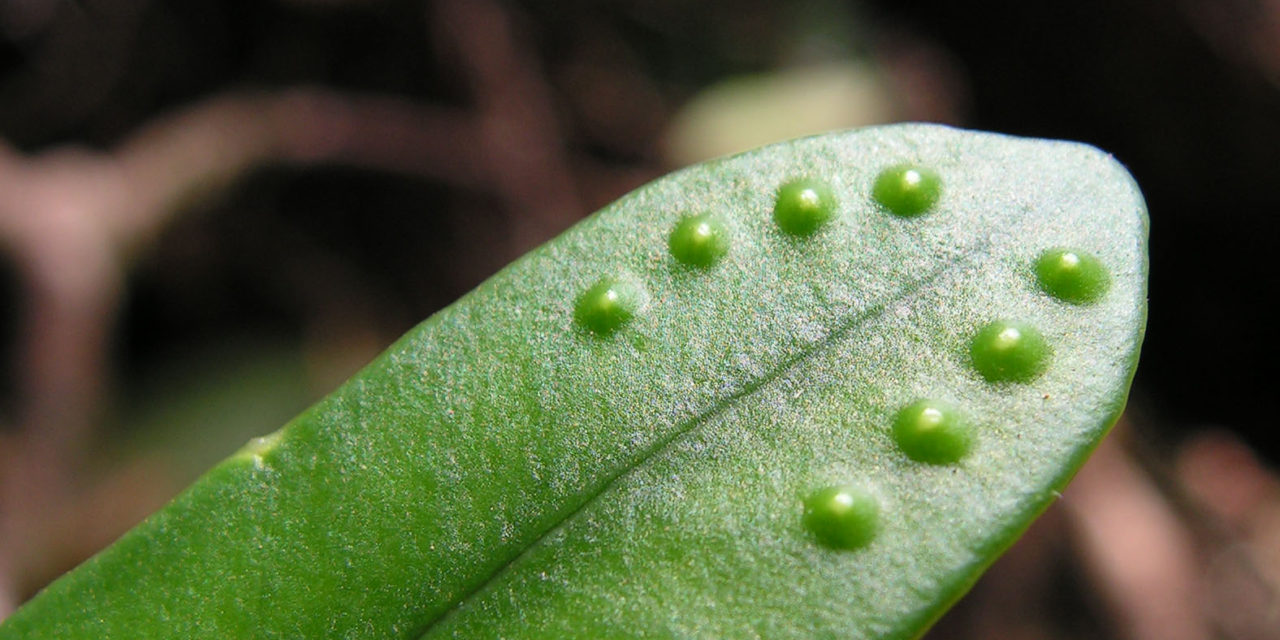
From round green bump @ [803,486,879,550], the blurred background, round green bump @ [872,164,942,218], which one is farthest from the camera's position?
the blurred background

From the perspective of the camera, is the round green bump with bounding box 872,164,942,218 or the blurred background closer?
the round green bump with bounding box 872,164,942,218

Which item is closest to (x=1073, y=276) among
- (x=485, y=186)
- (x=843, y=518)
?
(x=843, y=518)

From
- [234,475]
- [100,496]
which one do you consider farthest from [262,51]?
[234,475]

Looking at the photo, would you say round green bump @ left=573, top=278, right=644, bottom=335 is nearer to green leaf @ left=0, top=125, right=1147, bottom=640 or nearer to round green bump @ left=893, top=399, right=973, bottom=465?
green leaf @ left=0, top=125, right=1147, bottom=640

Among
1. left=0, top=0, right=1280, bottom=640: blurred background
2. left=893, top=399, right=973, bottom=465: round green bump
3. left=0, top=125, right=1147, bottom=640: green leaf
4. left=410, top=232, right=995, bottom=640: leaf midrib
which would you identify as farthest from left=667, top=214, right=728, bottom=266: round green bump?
left=0, top=0, right=1280, bottom=640: blurred background

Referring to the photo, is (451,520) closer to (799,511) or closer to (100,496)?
(799,511)

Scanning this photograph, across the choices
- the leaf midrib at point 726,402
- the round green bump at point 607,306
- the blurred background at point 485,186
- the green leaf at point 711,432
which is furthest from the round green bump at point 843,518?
the blurred background at point 485,186

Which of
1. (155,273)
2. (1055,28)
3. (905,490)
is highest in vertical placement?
(155,273)

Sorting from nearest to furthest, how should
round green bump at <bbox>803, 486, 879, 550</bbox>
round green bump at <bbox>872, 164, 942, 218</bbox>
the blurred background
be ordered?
round green bump at <bbox>803, 486, 879, 550</bbox> < round green bump at <bbox>872, 164, 942, 218</bbox> < the blurred background

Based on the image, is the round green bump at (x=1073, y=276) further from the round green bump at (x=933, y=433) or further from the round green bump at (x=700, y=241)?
the round green bump at (x=700, y=241)
